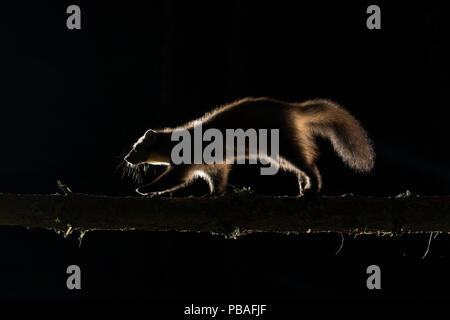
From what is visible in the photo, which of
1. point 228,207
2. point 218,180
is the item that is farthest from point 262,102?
point 228,207

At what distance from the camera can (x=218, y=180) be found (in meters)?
3.63

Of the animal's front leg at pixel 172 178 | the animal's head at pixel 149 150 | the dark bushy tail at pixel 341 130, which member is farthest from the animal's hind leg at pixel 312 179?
the animal's head at pixel 149 150

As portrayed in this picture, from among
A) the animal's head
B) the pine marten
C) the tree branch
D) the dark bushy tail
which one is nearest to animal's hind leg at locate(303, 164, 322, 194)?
the pine marten

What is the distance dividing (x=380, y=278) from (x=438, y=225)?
3.04 metres

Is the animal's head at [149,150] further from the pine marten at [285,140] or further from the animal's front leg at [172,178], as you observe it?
Answer: the animal's front leg at [172,178]

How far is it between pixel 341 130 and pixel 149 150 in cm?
142

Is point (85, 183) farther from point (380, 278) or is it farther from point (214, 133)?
point (380, 278)

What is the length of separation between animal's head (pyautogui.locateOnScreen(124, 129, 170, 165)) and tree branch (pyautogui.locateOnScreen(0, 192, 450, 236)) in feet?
3.35

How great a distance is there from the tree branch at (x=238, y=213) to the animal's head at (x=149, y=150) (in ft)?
3.35

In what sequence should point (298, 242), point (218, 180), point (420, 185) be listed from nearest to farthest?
1. point (218, 180)
2. point (420, 185)
3. point (298, 242)

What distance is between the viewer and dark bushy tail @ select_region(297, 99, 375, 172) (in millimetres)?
3105

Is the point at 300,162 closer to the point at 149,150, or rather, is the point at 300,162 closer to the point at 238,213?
the point at 238,213

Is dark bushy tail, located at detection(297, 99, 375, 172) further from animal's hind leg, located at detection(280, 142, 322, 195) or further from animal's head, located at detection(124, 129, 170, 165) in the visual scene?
animal's head, located at detection(124, 129, 170, 165)

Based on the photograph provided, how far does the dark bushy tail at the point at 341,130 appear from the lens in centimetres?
311
